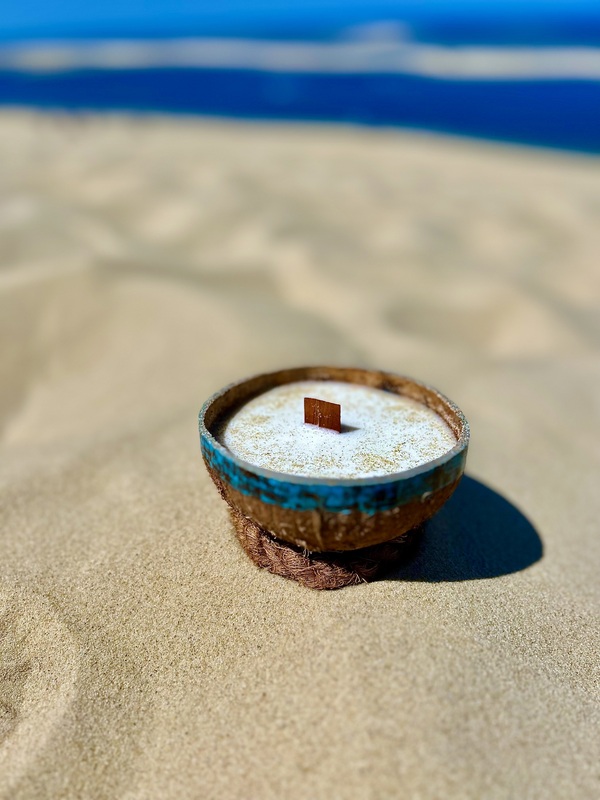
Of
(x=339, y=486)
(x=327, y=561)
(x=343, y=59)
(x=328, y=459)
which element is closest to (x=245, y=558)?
(x=327, y=561)

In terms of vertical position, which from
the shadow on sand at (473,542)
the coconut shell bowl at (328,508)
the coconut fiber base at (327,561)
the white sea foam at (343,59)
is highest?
the white sea foam at (343,59)

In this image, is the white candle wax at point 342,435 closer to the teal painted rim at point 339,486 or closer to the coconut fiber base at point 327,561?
the teal painted rim at point 339,486

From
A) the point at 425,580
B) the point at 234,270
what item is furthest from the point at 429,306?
the point at 425,580

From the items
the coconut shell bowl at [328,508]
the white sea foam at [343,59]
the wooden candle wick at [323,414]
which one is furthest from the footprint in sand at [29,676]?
the white sea foam at [343,59]

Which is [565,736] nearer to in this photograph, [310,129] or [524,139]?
[310,129]

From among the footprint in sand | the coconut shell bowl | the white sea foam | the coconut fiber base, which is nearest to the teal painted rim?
the coconut shell bowl

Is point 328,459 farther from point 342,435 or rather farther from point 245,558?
point 245,558

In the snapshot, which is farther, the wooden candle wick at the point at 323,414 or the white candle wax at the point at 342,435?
the wooden candle wick at the point at 323,414
